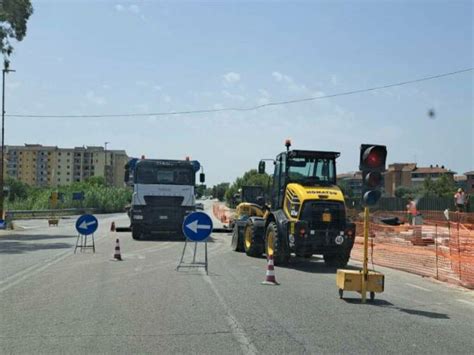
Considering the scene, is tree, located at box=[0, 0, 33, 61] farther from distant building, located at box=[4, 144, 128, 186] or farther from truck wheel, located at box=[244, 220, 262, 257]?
distant building, located at box=[4, 144, 128, 186]

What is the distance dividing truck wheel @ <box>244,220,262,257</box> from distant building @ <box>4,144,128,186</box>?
158 metres

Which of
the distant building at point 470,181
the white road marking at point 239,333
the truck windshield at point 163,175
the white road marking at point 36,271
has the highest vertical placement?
the distant building at point 470,181

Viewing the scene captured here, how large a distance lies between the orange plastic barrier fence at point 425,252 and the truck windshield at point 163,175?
25.1 feet

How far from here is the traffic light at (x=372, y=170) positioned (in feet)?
32.8

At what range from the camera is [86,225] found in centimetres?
1838

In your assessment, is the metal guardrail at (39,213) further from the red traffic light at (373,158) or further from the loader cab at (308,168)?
the red traffic light at (373,158)

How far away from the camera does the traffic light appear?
10.0 m

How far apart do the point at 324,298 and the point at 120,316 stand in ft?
12.3

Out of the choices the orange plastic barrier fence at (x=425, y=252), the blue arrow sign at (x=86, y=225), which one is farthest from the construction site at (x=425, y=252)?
the blue arrow sign at (x=86, y=225)

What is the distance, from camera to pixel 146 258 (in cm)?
1683

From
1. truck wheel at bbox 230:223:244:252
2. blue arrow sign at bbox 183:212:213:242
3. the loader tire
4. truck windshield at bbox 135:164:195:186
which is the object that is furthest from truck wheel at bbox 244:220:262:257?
truck windshield at bbox 135:164:195:186

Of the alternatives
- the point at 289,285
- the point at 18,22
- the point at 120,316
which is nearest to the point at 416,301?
the point at 289,285

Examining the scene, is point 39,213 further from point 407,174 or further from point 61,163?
point 407,174

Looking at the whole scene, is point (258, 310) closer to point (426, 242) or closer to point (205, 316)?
point (205, 316)
